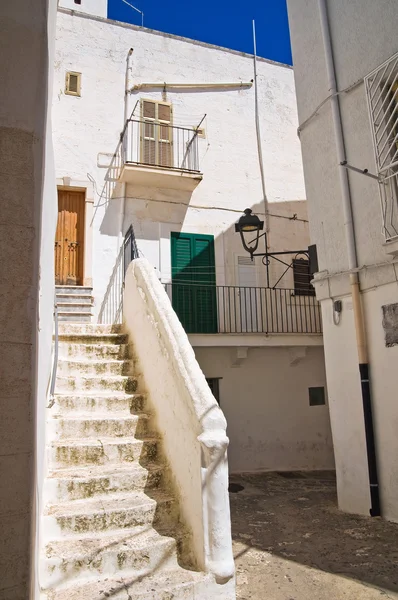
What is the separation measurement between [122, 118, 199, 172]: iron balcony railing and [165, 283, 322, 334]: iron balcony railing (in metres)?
3.00

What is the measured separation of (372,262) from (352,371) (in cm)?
163

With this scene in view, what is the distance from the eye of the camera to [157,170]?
1027 cm

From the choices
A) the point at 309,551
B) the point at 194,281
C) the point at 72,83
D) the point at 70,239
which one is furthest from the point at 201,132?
the point at 309,551

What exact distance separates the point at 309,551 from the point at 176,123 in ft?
32.7

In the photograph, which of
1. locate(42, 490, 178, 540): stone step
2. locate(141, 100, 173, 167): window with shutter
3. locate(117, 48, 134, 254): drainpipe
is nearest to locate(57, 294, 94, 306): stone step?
locate(117, 48, 134, 254): drainpipe

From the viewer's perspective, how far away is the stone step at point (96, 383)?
180 inches

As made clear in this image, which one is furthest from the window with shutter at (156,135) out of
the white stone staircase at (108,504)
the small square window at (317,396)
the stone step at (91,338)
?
the white stone staircase at (108,504)

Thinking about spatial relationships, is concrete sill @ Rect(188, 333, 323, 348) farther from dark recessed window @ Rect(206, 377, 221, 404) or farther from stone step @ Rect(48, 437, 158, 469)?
stone step @ Rect(48, 437, 158, 469)

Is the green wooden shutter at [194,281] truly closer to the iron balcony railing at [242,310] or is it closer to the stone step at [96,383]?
the iron balcony railing at [242,310]

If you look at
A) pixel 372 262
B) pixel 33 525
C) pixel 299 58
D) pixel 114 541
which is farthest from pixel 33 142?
pixel 299 58

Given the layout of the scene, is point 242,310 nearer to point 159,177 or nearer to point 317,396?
point 317,396

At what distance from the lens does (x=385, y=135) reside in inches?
257

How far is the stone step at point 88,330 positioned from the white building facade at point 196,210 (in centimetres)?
362

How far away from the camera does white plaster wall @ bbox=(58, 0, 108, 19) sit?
11224 millimetres
